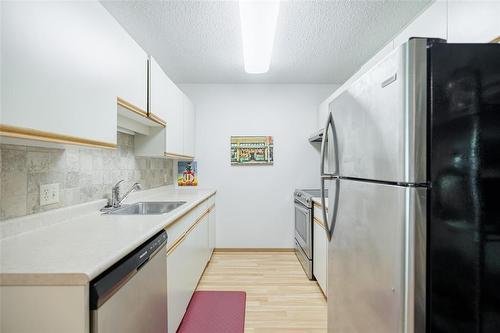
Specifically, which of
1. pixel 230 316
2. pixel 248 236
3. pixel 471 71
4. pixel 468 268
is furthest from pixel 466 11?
pixel 248 236

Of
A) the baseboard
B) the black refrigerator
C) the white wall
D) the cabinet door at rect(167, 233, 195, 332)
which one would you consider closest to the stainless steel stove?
the baseboard

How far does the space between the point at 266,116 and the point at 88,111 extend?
2.85 metres

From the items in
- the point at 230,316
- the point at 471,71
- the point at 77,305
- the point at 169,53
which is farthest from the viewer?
the point at 169,53

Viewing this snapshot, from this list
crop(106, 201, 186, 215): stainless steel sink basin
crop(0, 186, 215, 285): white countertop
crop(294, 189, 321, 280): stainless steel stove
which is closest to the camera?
crop(0, 186, 215, 285): white countertop

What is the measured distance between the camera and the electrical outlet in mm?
1402

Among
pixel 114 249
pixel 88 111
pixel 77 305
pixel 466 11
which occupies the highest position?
pixel 466 11

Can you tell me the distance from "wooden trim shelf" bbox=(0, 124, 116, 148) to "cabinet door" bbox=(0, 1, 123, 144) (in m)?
0.01

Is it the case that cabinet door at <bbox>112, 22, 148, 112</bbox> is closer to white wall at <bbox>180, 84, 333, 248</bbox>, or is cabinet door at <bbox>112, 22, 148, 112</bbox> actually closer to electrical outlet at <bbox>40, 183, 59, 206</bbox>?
electrical outlet at <bbox>40, 183, 59, 206</bbox>

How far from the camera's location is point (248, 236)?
382cm

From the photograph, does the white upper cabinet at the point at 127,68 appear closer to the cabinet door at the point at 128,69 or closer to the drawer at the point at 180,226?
the cabinet door at the point at 128,69

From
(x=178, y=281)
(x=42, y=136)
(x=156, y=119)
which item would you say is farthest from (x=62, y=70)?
(x=178, y=281)

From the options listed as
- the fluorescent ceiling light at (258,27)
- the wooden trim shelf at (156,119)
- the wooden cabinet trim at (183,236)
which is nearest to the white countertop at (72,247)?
the wooden cabinet trim at (183,236)

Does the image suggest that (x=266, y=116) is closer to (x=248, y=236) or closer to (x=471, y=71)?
(x=248, y=236)

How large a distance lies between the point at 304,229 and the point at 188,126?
1.97 m
